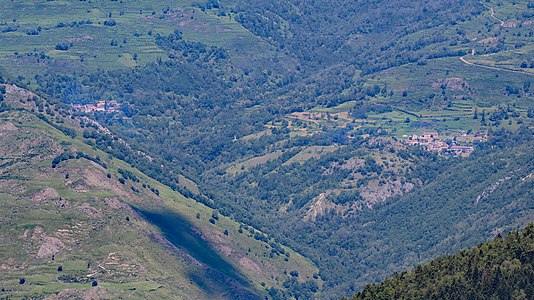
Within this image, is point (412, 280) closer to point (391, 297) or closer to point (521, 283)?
point (391, 297)

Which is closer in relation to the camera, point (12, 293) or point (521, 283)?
point (521, 283)

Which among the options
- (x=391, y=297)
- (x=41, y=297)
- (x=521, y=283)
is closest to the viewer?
(x=521, y=283)

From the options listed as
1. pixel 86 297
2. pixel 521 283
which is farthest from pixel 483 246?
pixel 86 297

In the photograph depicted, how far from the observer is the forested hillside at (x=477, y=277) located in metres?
153

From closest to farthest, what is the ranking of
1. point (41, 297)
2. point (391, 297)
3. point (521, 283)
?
point (521, 283), point (391, 297), point (41, 297)

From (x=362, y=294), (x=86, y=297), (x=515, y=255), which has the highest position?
(x=515, y=255)

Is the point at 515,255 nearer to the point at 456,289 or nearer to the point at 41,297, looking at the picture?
the point at 456,289

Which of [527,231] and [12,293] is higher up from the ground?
[527,231]

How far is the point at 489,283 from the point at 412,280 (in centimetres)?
1444

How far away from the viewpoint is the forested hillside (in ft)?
501

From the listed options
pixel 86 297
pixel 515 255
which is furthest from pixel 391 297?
pixel 86 297

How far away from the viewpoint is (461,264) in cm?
16388

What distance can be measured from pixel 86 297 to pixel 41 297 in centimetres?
599

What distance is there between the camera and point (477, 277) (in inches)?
6196
